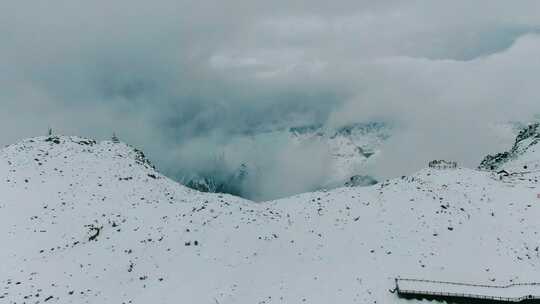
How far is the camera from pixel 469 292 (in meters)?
38.2

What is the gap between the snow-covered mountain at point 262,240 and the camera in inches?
1613

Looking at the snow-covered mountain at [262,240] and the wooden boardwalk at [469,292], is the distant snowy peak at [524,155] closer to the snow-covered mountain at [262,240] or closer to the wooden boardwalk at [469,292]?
the snow-covered mountain at [262,240]

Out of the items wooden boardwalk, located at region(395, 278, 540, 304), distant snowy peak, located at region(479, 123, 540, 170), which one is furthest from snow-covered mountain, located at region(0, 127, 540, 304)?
distant snowy peak, located at region(479, 123, 540, 170)

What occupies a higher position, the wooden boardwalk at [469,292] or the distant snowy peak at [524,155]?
the distant snowy peak at [524,155]

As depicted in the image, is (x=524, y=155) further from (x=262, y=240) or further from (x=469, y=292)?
(x=262, y=240)

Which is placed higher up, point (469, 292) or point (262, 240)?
point (262, 240)

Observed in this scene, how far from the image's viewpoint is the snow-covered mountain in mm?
40969

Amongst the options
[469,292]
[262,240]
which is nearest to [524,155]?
[469,292]

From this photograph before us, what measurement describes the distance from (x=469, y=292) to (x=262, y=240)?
20815mm

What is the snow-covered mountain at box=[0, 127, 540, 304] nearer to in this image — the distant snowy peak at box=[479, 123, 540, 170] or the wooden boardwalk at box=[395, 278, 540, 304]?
the wooden boardwalk at box=[395, 278, 540, 304]

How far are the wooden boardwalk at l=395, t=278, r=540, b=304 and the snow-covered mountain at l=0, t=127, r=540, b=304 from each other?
1.43 metres

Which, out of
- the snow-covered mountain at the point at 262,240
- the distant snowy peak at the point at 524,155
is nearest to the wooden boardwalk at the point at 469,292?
the snow-covered mountain at the point at 262,240

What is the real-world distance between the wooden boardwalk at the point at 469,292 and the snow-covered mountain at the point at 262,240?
56.4 inches

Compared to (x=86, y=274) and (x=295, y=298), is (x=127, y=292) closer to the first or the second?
(x=86, y=274)
